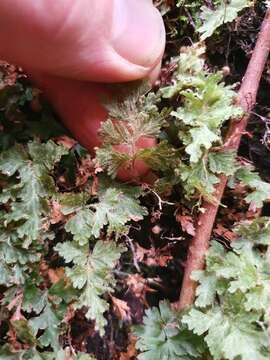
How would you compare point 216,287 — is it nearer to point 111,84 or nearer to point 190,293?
point 190,293

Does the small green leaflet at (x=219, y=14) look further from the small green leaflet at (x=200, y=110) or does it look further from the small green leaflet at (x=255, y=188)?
the small green leaflet at (x=255, y=188)

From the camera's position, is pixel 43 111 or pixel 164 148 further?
pixel 43 111

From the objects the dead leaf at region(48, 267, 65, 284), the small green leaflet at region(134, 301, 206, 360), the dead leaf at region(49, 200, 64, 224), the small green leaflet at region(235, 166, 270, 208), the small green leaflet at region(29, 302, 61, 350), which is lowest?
the small green leaflet at region(29, 302, 61, 350)

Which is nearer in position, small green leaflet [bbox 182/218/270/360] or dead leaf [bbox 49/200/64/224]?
small green leaflet [bbox 182/218/270/360]

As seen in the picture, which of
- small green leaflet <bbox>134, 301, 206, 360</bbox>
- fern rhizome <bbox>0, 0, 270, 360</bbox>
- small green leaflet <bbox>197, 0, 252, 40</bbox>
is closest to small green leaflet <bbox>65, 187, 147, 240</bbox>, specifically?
fern rhizome <bbox>0, 0, 270, 360</bbox>

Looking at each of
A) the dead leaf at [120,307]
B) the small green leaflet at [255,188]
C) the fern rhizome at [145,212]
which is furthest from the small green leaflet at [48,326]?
the small green leaflet at [255,188]

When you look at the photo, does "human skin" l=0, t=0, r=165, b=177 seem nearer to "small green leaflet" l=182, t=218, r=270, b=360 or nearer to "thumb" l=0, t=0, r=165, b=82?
"thumb" l=0, t=0, r=165, b=82

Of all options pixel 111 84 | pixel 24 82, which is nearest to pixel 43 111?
pixel 24 82
